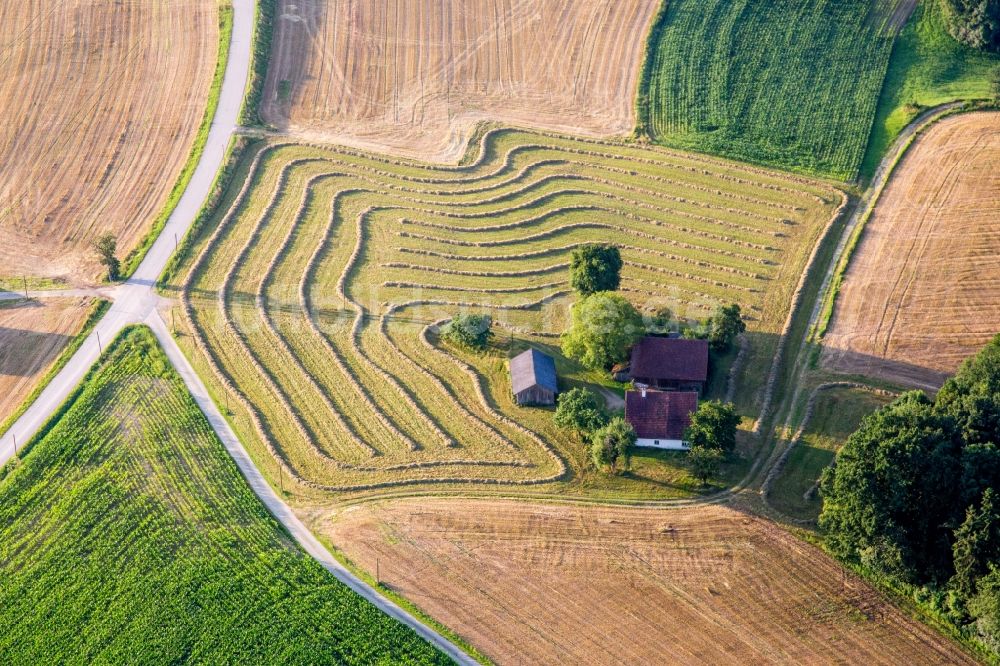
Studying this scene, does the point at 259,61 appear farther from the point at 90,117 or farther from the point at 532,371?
the point at 532,371

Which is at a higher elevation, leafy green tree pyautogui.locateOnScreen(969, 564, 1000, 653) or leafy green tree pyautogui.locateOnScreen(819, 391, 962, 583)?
leafy green tree pyautogui.locateOnScreen(819, 391, 962, 583)

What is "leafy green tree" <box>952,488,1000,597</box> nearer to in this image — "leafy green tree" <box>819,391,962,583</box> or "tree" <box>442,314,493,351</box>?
"leafy green tree" <box>819,391,962,583</box>

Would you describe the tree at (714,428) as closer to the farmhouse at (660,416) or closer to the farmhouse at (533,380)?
the farmhouse at (660,416)

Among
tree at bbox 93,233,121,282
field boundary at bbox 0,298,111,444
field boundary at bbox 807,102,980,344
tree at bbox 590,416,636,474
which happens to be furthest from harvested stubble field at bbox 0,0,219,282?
field boundary at bbox 807,102,980,344

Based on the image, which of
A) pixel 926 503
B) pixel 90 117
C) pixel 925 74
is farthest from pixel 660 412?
pixel 90 117

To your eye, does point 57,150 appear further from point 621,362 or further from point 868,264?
point 868,264

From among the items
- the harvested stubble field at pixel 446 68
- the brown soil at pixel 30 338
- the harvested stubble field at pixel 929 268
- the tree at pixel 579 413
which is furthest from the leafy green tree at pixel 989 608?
the brown soil at pixel 30 338

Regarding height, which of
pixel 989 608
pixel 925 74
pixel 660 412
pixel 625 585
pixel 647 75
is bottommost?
pixel 625 585
